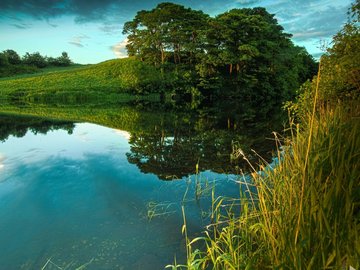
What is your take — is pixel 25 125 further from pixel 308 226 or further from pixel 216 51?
pixel 216 51

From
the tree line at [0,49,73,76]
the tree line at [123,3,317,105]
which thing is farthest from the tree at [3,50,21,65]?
the tree line at [123,3,317,105]

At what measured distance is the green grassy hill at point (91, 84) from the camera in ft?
151

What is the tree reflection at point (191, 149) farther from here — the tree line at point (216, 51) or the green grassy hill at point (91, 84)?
the green grassy hill at point (91, 84)

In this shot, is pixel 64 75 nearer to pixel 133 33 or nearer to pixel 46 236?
pixel 133 33

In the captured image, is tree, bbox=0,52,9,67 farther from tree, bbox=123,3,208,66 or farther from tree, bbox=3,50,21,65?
tree, bbox=123,3,208,66

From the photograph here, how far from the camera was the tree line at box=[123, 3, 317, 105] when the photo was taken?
4412cm

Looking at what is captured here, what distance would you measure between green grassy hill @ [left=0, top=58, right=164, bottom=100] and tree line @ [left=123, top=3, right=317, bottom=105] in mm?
2740

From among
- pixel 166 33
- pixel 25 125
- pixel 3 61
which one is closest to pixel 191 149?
pixel 25 125

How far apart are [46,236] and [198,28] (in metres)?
45.3

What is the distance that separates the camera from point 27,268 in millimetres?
5121

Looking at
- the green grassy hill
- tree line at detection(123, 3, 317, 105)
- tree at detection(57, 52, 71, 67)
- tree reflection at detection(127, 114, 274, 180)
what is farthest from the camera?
tree at detection(57, 52, 71, 67)

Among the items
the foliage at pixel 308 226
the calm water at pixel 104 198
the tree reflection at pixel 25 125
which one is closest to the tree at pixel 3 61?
the tree reflection at pixel 25 125

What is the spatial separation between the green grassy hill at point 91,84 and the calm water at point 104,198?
3223 centimetres

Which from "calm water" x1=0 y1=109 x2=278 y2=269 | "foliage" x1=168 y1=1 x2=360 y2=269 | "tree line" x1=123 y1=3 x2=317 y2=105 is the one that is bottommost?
"calm water" x1=0 y1=109 x2=278 y2=269
